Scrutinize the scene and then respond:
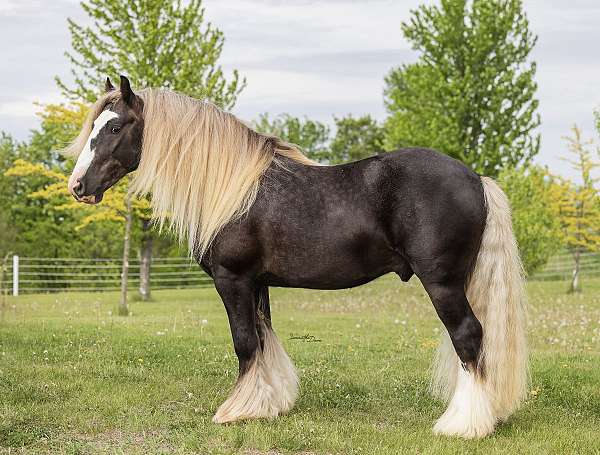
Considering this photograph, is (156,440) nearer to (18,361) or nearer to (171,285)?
(18,361)

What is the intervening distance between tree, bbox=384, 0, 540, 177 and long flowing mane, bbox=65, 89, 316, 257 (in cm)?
1681

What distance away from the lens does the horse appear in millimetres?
4672

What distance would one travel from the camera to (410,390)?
6211 millimetres

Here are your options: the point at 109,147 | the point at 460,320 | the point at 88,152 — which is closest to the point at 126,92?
the point at 109,147

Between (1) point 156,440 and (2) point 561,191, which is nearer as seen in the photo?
(1) point 156,440

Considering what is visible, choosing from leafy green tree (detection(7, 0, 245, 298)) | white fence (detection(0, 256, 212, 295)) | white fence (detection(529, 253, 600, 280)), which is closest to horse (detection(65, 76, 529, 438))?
leafy green tree (detection(7, 0, 245, 298))

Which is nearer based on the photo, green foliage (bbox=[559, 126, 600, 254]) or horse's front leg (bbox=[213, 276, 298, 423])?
horse's front leg (bbox=[213, 276, 298, 423])

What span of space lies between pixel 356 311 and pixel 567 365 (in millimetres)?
8067

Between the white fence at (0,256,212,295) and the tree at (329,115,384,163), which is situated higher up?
the tree at (329,115,384,163)

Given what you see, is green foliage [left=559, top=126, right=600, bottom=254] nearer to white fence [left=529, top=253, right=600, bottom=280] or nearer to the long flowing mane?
white fence [left=529, top=253, right=600, bottom=280]

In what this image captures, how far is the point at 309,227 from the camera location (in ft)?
15.8

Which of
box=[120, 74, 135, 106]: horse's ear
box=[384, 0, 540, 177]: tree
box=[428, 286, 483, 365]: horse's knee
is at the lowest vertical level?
box=[428, 286, 483, 365]: horse's knee

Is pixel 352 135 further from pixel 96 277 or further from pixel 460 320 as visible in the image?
pixel 460 320

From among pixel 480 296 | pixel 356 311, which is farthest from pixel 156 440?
pixel 356 311
